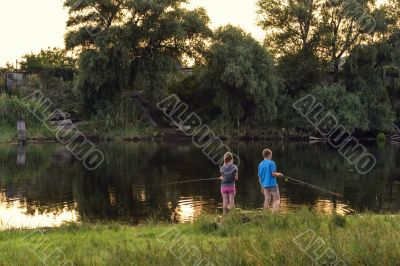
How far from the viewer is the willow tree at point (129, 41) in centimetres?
5503

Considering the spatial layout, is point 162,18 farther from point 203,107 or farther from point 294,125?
point 294,125

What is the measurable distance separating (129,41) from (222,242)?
156ft

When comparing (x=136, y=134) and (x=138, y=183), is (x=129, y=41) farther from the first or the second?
(x=138, y=183)

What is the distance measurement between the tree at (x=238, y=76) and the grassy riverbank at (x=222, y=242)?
1660 inches

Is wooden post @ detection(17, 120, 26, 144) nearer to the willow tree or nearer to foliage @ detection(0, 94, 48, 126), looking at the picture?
→ foliage @ detection(0, 94, 48, 126)

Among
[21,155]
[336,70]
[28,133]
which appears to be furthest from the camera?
[336,70]

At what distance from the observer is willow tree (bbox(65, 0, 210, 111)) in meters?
55.0

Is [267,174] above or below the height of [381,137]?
above

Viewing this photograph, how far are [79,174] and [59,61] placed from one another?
47286 mm

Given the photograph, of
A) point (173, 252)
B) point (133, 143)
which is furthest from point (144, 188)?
point (133, 143)

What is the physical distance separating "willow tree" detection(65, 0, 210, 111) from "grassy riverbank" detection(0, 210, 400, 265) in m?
42.2

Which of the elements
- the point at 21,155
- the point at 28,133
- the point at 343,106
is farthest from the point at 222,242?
the point at 343,106

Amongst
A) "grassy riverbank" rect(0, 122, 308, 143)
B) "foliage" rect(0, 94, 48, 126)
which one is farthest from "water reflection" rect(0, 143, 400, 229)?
"foliage" rect(0, 94, 48, 126)

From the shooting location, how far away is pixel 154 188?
24281 millimetres
